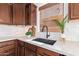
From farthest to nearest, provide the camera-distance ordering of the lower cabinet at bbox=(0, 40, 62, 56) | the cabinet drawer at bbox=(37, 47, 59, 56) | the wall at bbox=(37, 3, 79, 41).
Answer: the wall at bbox=(37, 3, 79, 41) < the lower cabinet at bbox=(0, 40, 62, 56) < the cabinet drawer at bbox=(37, 47, 59, 56)

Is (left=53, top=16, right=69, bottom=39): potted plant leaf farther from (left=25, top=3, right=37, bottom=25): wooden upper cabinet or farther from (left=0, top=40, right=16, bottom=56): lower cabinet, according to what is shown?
(left=0, top=40, right=16, bottom=56): lower cabinet

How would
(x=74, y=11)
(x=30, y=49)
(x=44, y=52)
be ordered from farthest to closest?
(x=30, y=49) < (x=74, y=11) < (x=44, y=52)

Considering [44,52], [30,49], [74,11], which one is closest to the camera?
[44,52]

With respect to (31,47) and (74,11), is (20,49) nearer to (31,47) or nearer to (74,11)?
(31,47)

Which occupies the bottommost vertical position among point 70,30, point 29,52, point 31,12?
point 29,52

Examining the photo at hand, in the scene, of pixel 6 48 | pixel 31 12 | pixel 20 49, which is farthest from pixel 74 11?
pixel 6 48

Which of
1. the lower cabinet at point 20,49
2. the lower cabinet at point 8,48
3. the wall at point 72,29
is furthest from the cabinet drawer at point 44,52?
the wall at point 72,29

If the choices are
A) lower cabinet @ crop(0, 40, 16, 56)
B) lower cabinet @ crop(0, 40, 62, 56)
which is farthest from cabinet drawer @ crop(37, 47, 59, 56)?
lower cabinet @ crop(0, 40, 16, 56)

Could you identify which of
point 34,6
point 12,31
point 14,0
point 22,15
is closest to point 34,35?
point 12,31

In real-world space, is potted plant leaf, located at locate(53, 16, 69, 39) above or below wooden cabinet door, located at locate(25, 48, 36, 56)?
above

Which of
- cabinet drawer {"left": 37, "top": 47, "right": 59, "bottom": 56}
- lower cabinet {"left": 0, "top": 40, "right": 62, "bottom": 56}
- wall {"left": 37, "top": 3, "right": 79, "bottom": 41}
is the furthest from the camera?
wall {"left": 37, "top": 3, "right": 79, "bottom": 41}

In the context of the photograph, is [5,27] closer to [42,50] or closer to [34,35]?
[34,35]

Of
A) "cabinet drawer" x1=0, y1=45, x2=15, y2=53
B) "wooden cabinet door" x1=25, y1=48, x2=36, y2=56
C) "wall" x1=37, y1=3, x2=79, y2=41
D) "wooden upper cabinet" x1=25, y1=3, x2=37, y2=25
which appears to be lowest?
"wooden cabinet door" x1=25, y1=48, x2=36, y2=56

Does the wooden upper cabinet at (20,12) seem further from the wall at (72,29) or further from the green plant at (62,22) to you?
the wall at (72,29)
